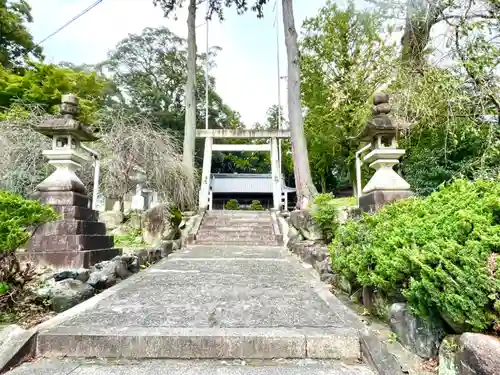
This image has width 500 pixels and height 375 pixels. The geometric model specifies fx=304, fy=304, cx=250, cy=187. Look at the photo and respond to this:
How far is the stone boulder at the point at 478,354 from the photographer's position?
113cm

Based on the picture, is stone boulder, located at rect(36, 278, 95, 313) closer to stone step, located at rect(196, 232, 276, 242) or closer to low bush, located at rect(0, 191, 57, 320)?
low bush, located at rect(0, 191, 57, 320)

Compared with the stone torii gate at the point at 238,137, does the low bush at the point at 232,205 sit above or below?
below

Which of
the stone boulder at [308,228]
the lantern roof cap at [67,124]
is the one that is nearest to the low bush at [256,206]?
the stone boulder at [308,228]

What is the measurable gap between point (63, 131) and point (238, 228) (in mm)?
6298

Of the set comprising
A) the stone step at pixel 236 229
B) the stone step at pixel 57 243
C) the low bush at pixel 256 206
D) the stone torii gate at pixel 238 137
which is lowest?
the stone step at pixel 236 229

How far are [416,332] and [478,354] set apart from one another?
48 centimetres

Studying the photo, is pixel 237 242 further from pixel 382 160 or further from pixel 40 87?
pixel 40 87

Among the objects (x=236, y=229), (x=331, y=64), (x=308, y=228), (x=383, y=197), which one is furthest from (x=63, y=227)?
(x=331, y=64)

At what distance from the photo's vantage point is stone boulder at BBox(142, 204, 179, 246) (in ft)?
21.8

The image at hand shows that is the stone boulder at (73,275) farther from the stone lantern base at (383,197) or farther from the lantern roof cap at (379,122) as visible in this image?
the lantern roof cap at (379,122)

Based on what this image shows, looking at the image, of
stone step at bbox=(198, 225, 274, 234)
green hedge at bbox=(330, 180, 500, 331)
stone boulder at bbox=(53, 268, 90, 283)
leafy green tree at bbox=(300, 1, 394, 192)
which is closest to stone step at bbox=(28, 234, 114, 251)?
stone boulder at bbox=(53, 268, 90, 283)

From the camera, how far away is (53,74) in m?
11.1

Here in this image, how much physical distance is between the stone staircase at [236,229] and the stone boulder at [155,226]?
1969 mm

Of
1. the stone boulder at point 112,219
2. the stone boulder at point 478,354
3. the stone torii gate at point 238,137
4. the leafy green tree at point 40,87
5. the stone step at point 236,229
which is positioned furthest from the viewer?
the stone torii gate at point 238,137
